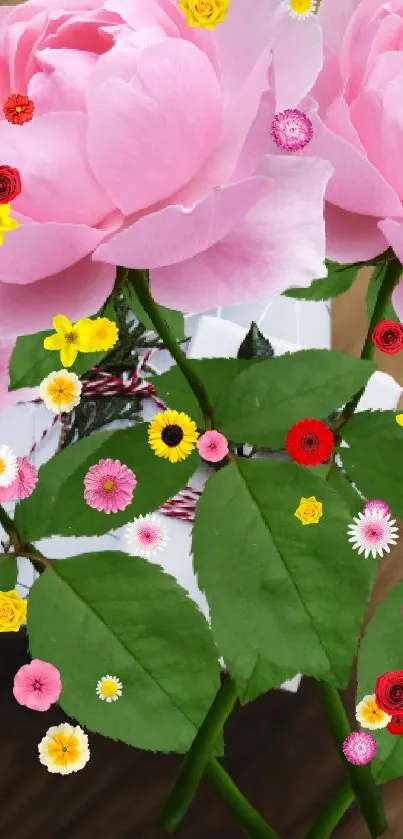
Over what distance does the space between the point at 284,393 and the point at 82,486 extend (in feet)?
0.18

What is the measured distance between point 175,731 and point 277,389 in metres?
0.08

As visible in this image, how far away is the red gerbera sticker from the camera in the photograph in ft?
0.65

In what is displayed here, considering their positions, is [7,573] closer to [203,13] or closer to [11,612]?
[11,612]

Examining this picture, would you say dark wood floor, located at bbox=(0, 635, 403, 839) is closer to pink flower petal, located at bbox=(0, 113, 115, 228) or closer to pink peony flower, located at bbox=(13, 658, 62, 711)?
pink peony flower, located at bbox=(13, 658, 62, 711)

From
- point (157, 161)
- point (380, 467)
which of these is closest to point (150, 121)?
point (157, 161)

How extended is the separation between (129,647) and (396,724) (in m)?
0.07

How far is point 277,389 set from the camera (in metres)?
0.20

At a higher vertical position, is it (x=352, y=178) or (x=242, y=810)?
(x=352, y=178)

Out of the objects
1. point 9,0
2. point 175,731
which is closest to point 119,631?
point 175,731

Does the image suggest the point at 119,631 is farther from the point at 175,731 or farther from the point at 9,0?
the point at 9,0

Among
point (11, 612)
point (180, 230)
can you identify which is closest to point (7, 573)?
point (11, 612)

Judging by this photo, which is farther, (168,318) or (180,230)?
(168,318)

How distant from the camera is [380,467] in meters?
0.21

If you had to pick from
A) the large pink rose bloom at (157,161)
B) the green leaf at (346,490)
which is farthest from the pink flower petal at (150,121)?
the green leaf at (346,490)
